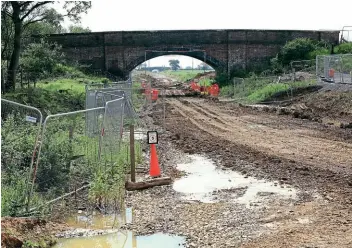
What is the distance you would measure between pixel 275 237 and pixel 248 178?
4483mm

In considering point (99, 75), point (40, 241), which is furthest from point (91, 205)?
point (99, 75)

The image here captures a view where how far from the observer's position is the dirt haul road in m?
7.42

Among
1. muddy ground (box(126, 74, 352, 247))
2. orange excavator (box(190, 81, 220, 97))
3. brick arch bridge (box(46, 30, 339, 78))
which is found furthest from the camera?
brick arch bridge (box(46, 30, 339, 78))

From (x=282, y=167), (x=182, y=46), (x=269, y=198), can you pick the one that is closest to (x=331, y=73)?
(x=282, y=167)

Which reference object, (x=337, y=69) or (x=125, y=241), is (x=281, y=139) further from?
(x=337, y=69)

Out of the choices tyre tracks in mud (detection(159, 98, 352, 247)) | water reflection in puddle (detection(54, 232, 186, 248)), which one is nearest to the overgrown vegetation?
water reflection in puddle (detection(54, 232, 186, 248))

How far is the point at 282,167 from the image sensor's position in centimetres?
1255

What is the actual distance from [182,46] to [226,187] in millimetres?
43817

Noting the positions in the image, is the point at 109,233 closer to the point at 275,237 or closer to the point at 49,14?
the point at 275,237

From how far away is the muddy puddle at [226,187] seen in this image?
32.6 ft

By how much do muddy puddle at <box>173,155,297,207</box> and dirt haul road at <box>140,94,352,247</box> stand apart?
0.34m

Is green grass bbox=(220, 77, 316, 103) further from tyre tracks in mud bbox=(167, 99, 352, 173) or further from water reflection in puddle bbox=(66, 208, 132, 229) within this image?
water reflection in puddle bbox=(66, 208, 132, 229)

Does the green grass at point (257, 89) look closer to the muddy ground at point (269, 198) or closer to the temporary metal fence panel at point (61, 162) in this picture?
the muddy ground at point (269, 198)

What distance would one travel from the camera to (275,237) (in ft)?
23.9
